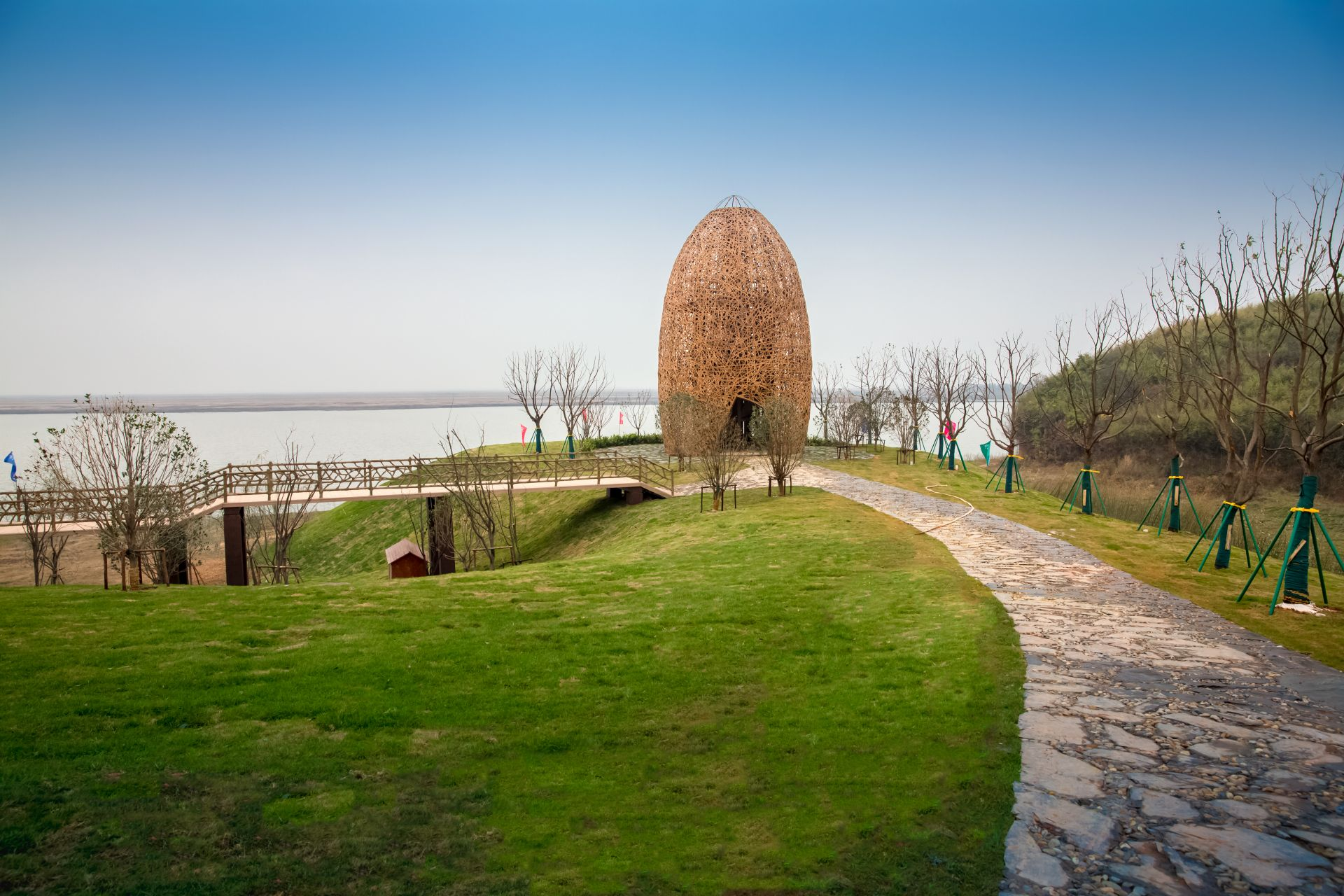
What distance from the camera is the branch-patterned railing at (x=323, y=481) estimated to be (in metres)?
15.7

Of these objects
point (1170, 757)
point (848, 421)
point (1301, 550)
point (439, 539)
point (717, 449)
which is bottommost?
point (1170, 757)

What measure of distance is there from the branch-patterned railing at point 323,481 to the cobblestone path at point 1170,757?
44.6ft

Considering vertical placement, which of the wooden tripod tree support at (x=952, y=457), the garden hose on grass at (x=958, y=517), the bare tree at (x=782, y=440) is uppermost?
the bare tree at (x=782, y=440)

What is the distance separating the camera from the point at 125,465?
43.7ft

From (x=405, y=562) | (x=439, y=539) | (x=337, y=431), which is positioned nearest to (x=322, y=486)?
(x=439, y=539)

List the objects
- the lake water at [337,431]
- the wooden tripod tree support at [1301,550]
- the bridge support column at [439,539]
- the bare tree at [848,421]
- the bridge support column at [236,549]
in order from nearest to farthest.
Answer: the wooden tripod tree support at [1301,550] → the bridge support column at [236,549] → the bridge support column at [439,539] → the bare tree at [848,421] → the lake water at [337,431]

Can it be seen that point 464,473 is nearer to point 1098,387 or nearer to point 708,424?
point 708,424

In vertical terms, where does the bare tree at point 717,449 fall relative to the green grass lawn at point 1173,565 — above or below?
above

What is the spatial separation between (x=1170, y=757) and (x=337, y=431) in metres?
67.2

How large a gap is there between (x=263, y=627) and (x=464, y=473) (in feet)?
33.4

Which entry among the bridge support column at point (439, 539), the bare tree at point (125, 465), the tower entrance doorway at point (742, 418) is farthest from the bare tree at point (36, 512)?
the tower entrance doorway at point (742, 418)

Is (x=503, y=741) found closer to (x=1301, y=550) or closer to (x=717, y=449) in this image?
(x=1301, y=550)

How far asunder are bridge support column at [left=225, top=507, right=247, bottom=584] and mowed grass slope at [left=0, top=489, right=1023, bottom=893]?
7796 mm

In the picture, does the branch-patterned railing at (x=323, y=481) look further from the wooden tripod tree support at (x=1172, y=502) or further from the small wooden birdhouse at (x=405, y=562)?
the wooden tripod tree support at (x=1172, y=502)
